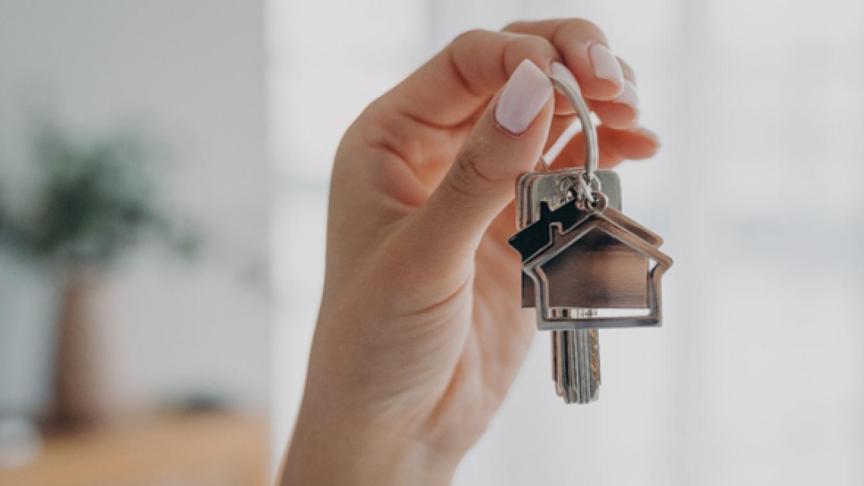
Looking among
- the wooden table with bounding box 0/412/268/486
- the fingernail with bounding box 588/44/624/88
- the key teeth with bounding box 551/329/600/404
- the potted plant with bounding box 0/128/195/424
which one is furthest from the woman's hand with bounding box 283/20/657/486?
the potted plant with bounding box 0/128/195/424

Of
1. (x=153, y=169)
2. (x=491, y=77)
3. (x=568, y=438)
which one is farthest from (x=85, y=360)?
(x=491, y=77)

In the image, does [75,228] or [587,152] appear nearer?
[587,152]

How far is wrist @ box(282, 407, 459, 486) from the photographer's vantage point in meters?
0.84

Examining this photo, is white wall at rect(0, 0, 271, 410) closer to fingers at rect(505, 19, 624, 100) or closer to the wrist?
the wrist

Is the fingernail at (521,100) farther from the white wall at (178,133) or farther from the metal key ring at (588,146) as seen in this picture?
the white wall at (178,133)

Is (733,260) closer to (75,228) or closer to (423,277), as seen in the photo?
(75,228)

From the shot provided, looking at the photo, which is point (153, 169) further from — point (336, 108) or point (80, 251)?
point (336, 108)

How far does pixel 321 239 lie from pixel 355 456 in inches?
73.8

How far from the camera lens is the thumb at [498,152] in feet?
1.99

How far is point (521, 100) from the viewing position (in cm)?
60

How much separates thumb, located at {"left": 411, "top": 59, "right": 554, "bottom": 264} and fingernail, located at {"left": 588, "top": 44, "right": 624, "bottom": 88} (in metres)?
0.10

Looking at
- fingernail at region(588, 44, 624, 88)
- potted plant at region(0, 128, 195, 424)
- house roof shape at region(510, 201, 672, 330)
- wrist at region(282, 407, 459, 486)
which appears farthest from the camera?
potted plant at region(0, 128, 195, 424)

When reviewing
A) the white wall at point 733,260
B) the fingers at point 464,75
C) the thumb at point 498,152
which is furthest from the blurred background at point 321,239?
the thumb at point 498,152

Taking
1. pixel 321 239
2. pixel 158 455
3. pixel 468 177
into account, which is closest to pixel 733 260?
pixel 321 239
